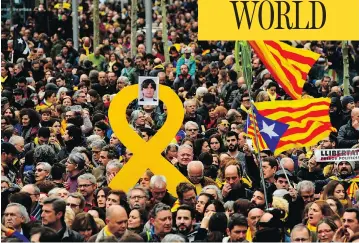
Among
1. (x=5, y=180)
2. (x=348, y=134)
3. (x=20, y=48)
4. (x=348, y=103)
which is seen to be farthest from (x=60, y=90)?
(x=5, y=180)

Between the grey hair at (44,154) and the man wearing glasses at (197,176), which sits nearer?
the man wearing glasses at (197,176)

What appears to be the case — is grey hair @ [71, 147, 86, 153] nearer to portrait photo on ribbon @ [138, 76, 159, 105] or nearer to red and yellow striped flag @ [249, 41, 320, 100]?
portrait photo on ribbon @ [138, 76, 159, 105]

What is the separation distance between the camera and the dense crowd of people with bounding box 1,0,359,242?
15023 mm

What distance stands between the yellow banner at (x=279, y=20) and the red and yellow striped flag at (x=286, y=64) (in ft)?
7.76

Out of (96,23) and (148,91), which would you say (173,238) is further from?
(96,23)

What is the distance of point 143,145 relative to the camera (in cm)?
1891

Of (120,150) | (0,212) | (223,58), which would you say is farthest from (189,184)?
(223,58)

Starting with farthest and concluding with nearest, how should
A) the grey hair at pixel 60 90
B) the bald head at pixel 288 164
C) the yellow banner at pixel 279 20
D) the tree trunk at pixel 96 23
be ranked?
the tree trunk at pixel 96 23, the grey hair at pixel 60 90, the bald head at pixel 288 164, the yellow banner at pixel 279 20

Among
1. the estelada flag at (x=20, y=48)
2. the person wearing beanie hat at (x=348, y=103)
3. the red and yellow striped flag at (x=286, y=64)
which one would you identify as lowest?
the person wearing beanie hat at (x=348, y=103)

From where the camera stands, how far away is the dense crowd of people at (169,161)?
49.3 feet

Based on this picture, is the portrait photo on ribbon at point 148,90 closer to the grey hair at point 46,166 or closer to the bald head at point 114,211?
the grey hair at point 46,166

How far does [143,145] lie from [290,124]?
1693 millimetres

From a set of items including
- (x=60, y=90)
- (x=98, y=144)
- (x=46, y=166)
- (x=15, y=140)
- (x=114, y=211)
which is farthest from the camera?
(x=60, y=90)

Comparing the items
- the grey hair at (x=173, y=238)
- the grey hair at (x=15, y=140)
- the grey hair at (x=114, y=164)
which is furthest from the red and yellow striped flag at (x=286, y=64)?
the grey hair at (x=173, y=238)
